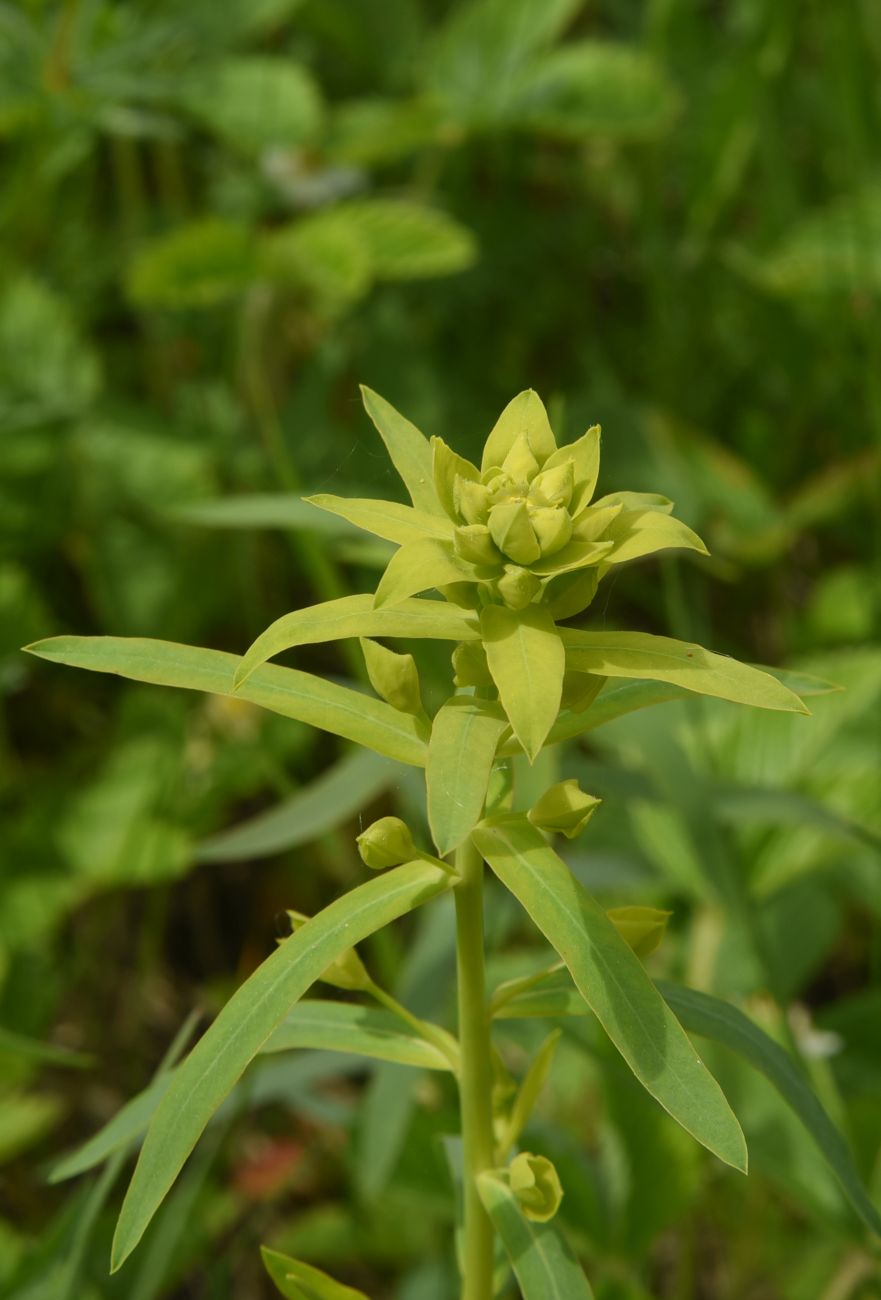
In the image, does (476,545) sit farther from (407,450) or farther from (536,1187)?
(536,1187)

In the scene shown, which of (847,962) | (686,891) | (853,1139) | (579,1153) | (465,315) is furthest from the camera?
(465,315)

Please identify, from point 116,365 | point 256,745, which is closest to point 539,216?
point 116,365

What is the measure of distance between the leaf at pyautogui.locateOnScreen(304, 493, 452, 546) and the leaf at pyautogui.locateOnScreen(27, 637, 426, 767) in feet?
0.34

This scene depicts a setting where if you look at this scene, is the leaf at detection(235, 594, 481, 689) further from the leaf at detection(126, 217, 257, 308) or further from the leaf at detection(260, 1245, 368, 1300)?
the leaf at detection(126, 217, 257, 308)

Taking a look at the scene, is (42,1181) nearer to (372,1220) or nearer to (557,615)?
(372,1220)

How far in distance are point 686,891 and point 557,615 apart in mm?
Answer: 1003

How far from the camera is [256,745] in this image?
78.4 inches

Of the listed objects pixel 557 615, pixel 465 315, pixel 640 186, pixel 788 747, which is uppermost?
pixel 557 615

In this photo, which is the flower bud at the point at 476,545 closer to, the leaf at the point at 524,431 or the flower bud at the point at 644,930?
the leaf at the point at 524,431

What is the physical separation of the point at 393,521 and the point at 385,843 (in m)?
0.17

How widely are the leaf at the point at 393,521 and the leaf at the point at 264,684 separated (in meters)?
0.10

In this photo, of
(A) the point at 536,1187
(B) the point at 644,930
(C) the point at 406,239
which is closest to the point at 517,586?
(B) the point at 644,930

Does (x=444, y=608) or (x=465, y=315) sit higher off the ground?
(x=444, y=608)

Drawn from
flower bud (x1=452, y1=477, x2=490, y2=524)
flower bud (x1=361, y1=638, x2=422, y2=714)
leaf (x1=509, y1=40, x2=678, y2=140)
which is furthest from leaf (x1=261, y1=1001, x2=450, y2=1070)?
leaf (x1=509, y1=40, x2=678, y2=140)
